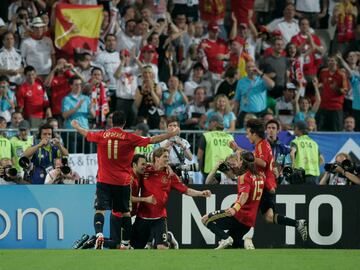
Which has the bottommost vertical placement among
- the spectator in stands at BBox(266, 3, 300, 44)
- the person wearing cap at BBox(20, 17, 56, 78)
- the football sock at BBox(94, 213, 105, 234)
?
the football sock at BBox(94, 213, 105, 234)

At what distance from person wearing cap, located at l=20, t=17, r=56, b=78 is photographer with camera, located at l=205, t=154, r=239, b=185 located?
514 cm

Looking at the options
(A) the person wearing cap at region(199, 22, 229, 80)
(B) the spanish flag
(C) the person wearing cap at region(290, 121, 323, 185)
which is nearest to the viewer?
(C) the person wearing cap at region(290, 121, 323, 185)

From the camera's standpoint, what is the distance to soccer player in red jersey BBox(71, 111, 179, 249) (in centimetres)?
1711

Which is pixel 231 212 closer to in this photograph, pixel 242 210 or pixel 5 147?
pixel 242 210

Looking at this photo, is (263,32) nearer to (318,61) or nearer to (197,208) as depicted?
(318,61)

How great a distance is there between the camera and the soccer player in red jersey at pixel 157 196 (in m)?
17.8

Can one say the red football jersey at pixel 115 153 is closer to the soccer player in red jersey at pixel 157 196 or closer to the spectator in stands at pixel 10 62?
the soccer player in red jersey at pixel 157 196

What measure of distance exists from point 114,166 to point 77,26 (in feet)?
25.8

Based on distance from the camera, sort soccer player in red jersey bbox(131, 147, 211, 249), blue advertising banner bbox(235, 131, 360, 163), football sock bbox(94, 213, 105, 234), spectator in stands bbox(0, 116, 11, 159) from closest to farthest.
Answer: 1. football sock bbox(94, 213, 105, 234)
2. soccer player in red jersey bbox(131, 147, 211, 249)
3. spectator in stands bbox(0, 116, 11, 159)
4. blue advertising banner bbox(235, 131, 360, 163)

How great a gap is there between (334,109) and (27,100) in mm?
6201

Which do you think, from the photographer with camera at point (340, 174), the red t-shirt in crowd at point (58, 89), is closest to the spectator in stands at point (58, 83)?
the red t-shirt in crowd at point (58, 89)

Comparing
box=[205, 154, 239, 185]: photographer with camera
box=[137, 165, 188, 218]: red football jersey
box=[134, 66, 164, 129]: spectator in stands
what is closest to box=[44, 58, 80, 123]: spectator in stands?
box=[134, 66, 164, 129]: spectator in stands

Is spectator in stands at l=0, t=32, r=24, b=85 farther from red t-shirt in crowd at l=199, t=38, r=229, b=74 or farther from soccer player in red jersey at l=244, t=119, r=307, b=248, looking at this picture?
soccer player in red jersey at l=244, t=119, r=307, b=248

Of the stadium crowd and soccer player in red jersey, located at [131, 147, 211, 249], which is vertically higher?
the stadium crowd
